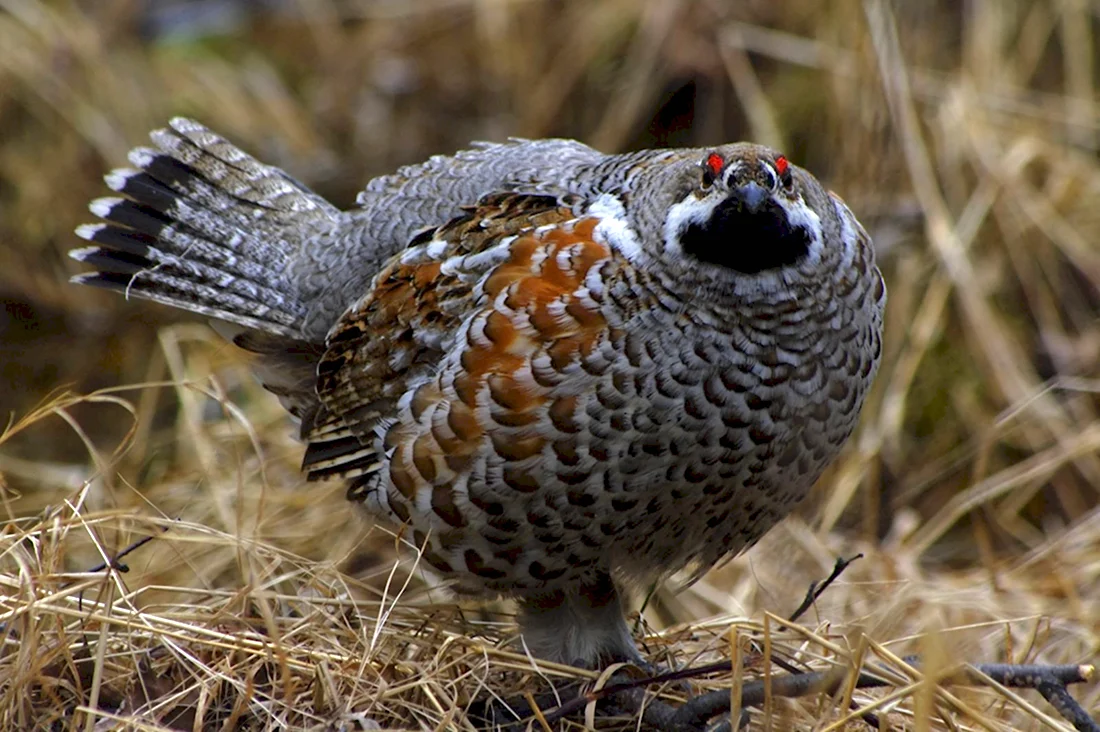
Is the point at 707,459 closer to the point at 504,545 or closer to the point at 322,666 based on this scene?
the point at 504,545

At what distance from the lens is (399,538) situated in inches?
136

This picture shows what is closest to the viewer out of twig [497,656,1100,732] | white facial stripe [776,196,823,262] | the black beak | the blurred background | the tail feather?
twig [497,656,1100,732]

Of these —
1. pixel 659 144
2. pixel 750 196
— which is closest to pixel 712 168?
pixel 750 196

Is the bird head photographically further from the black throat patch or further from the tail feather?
the tail feather

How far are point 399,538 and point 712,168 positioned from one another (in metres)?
1.25

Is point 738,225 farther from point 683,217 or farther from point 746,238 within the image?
point 683,217

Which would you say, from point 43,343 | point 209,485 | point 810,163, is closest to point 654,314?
point 209,485

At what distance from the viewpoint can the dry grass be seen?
125 inches

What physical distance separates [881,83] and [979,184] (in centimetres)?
71

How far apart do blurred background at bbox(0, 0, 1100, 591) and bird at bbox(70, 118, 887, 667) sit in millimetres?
1357

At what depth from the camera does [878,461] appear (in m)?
5.57

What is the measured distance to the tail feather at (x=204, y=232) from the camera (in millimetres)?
4383

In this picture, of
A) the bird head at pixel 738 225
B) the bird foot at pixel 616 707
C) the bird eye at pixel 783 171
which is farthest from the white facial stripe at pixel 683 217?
the bird foot at pixel 616 707

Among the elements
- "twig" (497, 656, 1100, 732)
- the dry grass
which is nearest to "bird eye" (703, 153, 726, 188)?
the dry grass
